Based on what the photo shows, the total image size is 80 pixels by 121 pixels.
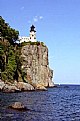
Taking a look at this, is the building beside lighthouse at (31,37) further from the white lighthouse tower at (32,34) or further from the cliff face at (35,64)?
the cliff face at (35,64)

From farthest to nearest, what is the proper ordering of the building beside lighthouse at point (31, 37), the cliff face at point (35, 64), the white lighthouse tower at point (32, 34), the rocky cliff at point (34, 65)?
the white lighthouse tower at point (32, 34) < the building beside lighthouse at point (31, 37) < the cliff face at point (35, 64) < the rocky cliff at point (34, 65)

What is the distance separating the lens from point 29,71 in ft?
440

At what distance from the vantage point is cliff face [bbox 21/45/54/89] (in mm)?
132500

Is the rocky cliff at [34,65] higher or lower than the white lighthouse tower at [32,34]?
lower

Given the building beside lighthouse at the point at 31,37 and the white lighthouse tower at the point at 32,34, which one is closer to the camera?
the building beside lighthouse at the point at 31,37

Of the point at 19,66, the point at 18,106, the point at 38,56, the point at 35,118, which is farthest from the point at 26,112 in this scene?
the point at 38,56

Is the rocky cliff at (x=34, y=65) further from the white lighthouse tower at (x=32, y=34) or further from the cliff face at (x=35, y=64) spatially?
the white lighthouse tower at (x=32, y=34)

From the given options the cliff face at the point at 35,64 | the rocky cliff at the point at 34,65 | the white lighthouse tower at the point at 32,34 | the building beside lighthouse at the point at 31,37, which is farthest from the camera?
the white lighthouse tower at the point at 32,34

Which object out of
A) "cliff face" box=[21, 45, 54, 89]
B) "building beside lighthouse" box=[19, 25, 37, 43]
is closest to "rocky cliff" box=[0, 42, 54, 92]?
"cliff face" box=[21, 45, 54, 89]

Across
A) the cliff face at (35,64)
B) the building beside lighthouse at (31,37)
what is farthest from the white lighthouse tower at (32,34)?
the cliff face at (35,64)

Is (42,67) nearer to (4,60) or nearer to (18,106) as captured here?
(4,60)

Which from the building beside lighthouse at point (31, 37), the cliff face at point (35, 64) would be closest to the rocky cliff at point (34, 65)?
the cliff face at point (35, 64)

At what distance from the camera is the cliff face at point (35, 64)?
435 ft

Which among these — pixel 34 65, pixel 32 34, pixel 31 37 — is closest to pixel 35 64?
pixel 34 65
